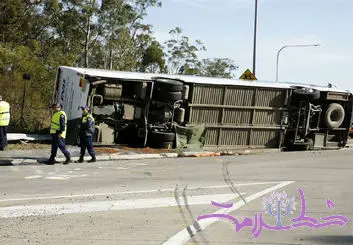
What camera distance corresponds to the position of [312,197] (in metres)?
9.07

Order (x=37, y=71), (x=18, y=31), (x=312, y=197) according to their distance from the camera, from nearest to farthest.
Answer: (x=312, y=197) → (x=37, y=71) → (x=18, y=31)

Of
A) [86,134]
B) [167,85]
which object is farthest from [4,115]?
[167,85]

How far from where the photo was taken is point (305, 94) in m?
18.2

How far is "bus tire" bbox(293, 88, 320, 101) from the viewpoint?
59.7 feet

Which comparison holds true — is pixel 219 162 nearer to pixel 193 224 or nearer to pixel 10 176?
pixel 10 176

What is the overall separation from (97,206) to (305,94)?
12.2 metres

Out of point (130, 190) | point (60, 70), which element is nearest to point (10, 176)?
point (130, 190)

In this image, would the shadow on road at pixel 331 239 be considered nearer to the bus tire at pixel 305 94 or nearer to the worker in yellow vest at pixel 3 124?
the worker in yellow vest at pixel 3 124

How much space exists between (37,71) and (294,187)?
15098mm

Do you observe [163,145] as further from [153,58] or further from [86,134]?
[153,58]

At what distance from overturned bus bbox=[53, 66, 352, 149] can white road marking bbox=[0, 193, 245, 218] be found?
23.1ft

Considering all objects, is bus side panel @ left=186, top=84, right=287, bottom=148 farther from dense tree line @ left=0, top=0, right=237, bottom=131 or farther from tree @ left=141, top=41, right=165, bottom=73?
tree @ left=141, top=41, right=165, bottom=73

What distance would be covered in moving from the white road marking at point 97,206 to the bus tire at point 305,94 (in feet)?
34.0
